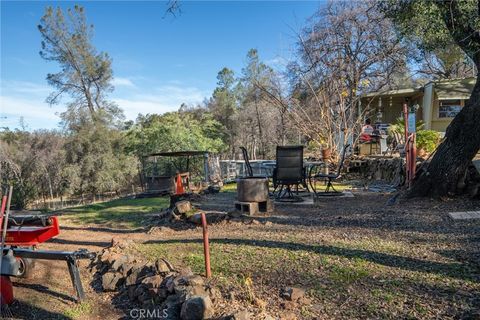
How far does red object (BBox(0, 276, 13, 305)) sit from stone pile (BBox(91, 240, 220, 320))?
2.67 ft

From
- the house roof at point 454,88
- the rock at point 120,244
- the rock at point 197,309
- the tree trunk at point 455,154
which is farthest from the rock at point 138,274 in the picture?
the house roof at point 454,88

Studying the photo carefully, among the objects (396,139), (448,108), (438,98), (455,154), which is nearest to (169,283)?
(455,154)

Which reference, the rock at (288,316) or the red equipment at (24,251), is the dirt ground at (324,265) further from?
the red equipment at (24,251)

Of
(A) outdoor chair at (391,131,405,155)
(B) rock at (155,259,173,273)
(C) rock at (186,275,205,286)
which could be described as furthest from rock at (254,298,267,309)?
(A) outdoor chair at (391,131,405,155)

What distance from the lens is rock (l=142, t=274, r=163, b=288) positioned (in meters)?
3.13

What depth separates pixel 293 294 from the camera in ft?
8.80

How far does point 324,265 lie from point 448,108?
52.6ft

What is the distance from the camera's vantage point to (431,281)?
2822mm

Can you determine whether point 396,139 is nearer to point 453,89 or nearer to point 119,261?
point 453,89

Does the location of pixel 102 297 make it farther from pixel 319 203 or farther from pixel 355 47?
pixel 355 47

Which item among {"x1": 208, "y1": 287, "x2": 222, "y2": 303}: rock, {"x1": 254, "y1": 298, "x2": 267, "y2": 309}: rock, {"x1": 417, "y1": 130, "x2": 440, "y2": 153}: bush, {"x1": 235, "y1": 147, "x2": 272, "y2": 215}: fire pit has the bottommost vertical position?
{"x1": 254, "y1": 298, "x2": 267, "y2": 309}: rock

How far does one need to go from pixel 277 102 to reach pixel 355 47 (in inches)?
140

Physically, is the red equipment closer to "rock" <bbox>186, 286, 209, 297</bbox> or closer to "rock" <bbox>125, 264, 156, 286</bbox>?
"rock" <bbox>125, 264, 156, 286</bbox>

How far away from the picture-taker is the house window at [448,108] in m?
16.2
